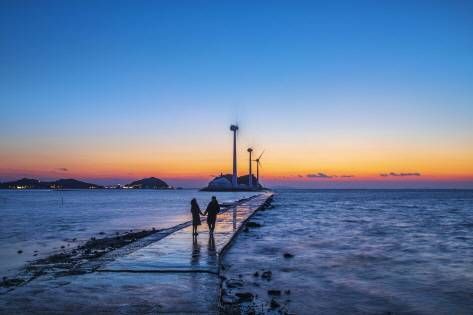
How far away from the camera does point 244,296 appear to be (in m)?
11.8

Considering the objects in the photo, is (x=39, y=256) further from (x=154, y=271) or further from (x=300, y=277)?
(x=300, y=277)

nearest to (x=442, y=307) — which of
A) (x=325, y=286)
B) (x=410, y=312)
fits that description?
(x=410, y=312)

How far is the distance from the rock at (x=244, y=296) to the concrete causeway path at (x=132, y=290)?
67cm

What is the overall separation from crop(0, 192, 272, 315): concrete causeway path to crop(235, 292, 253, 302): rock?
668mm

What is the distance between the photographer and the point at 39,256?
2108 cm

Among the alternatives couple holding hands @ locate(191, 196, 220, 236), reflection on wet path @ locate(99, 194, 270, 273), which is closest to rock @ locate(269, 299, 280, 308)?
reflection on wet path @ locate(99, 194, 270, 273)

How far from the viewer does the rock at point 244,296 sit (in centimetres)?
1162

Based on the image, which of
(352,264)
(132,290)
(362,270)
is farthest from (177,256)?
(352,264)

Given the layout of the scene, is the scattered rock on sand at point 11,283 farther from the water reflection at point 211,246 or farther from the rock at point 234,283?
the water reflection at point 211,246

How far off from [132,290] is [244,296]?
2873 mm

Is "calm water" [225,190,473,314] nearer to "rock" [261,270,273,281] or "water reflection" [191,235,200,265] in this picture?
"rock" [261,270,273,281]

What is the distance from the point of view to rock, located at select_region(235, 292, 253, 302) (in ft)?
38.1

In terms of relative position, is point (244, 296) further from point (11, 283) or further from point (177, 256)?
point (11, 283)

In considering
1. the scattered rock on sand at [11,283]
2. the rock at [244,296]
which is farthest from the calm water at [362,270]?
the scattered rock on sand at [11,283]
